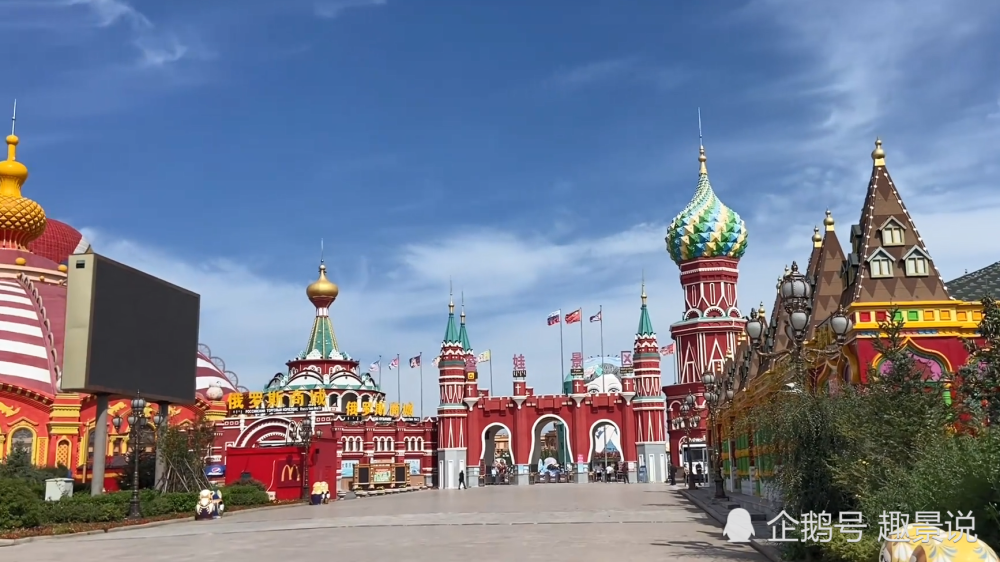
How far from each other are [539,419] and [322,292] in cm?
2146

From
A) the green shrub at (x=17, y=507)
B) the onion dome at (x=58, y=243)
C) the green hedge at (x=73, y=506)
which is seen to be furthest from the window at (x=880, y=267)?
the onion dome at (x=58, y=243)

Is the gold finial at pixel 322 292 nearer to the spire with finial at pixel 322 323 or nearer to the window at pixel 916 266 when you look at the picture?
the spire with finial at pixel 322 323

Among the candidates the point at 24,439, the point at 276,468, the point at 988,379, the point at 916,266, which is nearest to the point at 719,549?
the point at 988,379

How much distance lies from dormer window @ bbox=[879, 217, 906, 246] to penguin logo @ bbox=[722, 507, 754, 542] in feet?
38.5

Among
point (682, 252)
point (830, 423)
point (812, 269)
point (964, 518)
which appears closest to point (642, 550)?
point (830, 423)

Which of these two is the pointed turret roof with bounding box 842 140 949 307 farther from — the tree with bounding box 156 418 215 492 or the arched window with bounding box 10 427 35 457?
the arched window with bounding box 10 427 35 457

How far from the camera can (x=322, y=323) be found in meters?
73.8

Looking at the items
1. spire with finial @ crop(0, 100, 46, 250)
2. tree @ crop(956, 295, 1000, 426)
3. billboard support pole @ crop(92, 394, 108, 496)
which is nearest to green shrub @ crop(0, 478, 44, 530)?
billboard support pole @ crop(92, 394, 108, 496)

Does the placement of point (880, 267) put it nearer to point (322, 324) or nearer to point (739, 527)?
point (739, 527)

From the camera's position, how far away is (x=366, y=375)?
234 feet

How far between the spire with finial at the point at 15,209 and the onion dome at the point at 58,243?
464 inches

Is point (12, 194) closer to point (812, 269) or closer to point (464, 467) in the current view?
point (464, 467)

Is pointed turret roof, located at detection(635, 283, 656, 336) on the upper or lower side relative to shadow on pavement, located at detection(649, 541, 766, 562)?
upper

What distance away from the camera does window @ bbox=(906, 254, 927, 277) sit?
79.9 feet
